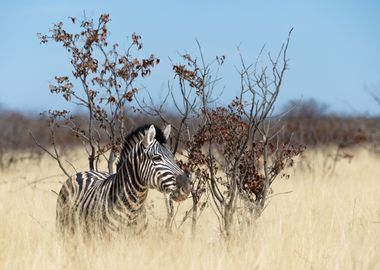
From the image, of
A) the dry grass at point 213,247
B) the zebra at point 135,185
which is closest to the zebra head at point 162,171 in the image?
the zebra at point 135,185

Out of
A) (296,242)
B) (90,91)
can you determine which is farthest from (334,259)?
(90,91)

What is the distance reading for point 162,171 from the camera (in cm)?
604

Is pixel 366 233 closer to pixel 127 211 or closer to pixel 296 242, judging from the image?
pixel 296 242

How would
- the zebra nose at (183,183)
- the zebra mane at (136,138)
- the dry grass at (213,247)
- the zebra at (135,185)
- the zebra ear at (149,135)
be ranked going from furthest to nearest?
the zebra mane at (136,138), the zebra ear at (149,135), the zebra at (135,185), the zebra nose at (183,183), the dry grass at (213,247)

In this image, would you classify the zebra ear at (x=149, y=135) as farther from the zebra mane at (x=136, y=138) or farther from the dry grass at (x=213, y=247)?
the dry grass at (x=213, y=247)

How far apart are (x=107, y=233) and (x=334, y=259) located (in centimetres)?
174

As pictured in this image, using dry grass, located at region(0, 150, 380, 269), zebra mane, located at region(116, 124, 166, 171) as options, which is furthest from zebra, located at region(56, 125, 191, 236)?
dry grass, located at region(0, 150, 380, 269)

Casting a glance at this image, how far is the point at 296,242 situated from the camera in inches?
241

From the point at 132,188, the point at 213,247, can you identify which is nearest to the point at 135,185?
the point at 132,188

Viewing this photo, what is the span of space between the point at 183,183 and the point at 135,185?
48cm

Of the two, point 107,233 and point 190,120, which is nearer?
point 107,233

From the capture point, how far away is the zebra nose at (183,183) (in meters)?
5.88

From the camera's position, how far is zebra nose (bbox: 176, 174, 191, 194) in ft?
19.3

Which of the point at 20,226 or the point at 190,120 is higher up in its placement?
the point at 190,120
